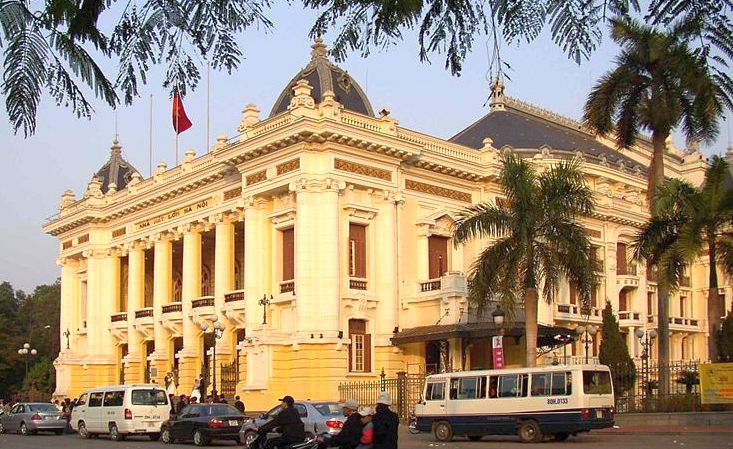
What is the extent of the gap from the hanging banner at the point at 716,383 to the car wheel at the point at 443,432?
7.77 metres

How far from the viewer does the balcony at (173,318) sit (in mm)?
49906

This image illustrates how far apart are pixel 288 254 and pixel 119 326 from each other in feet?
54.2

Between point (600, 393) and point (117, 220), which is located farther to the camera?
point (117, 220)

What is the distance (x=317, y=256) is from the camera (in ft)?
133

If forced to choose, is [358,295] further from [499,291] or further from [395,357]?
[499,291]

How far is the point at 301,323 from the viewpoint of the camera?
39.8 m

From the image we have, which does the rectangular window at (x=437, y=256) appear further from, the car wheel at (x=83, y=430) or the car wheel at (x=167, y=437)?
the car wheel at (x=167, y=437)

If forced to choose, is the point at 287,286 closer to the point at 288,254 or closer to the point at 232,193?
the point at 288,254

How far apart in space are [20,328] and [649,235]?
236 ft

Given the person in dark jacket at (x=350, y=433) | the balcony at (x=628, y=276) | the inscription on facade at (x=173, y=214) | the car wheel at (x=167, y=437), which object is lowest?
the car wheel at (x=167, y=437)

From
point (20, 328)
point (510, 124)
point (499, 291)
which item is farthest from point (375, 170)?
point (20, 328)

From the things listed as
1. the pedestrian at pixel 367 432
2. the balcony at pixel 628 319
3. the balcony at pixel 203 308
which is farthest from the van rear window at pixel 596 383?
the balcony at pixel 628 319

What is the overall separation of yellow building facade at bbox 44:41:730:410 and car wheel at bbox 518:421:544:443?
494 inches

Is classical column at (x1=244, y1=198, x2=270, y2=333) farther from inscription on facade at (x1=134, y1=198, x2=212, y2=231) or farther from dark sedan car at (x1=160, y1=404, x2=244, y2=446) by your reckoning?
dark sedan car at (x1=160, y1=404, x2=244, y2=446)
